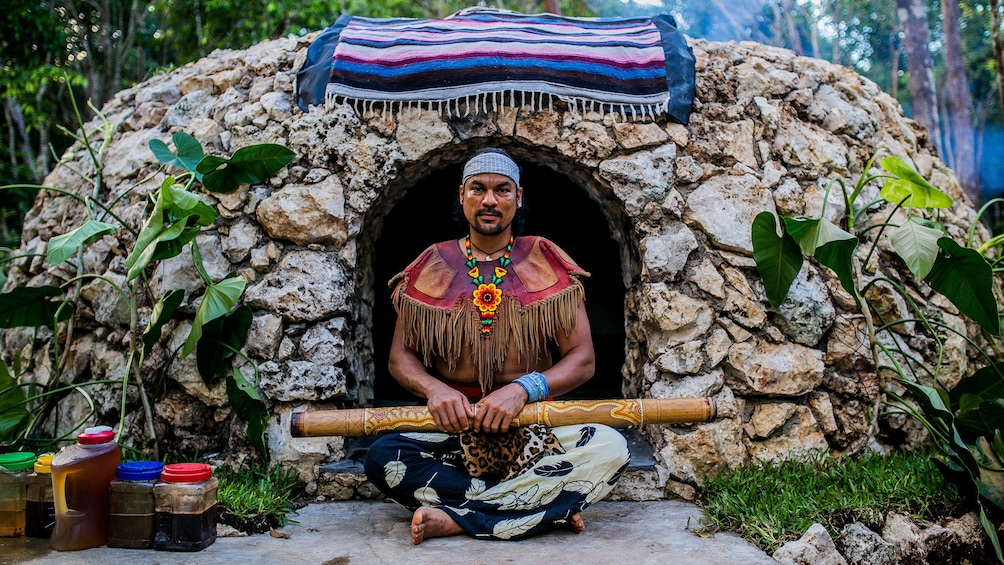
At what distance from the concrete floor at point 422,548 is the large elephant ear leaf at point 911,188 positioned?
1.76 m

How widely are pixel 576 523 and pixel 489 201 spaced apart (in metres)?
1.34

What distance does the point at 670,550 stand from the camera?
2.71m

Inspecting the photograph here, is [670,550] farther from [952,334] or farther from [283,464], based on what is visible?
[952,334]

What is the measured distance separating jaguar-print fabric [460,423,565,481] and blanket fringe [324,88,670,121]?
1619mm

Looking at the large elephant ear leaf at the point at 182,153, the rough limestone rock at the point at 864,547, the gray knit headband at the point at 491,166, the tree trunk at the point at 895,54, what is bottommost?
the rough limestone rock at the point at 864,547

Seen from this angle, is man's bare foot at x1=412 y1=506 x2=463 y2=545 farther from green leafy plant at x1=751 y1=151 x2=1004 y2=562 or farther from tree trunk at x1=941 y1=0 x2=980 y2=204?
tree trunk at x1=941 y1=0 x2=980 y2=204

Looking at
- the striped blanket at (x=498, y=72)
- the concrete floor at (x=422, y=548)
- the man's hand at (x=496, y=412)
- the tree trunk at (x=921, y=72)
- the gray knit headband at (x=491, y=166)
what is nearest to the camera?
the concrete floor at (x=422, y=548)

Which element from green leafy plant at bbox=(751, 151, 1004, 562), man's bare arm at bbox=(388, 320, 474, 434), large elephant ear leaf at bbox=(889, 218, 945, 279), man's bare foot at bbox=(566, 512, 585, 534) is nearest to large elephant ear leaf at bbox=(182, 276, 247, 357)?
man's bare arm at bbox=(388, 320, 474, 434)

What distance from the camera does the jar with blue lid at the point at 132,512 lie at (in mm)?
2615

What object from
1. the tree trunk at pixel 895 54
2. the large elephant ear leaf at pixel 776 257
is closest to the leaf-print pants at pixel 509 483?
the large elephant ear leaf at pixel 776 257

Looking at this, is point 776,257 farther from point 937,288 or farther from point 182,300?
point 182,300

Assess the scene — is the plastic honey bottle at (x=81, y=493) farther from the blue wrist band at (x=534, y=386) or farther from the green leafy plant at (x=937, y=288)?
the green leafy plant at (x=937, y=288)

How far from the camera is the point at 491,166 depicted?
312cm

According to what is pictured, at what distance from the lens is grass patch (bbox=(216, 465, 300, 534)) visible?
289cm
